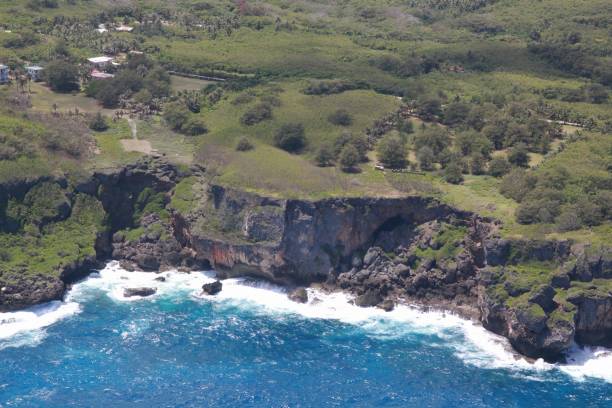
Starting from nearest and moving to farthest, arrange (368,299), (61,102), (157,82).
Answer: (368,299), (61,102), (157,82)

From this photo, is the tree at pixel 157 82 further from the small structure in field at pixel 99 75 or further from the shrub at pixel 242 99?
the shrub at pixel 242 99

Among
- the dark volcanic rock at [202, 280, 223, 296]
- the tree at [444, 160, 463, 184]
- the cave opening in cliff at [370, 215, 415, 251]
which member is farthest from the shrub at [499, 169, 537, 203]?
the dark volcanic rock at [202, 280, 223, 296]

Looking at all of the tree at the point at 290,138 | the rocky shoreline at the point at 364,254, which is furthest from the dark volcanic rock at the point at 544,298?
the tree at the point at 290,138

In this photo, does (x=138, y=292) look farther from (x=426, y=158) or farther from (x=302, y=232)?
(x=426, y=158)


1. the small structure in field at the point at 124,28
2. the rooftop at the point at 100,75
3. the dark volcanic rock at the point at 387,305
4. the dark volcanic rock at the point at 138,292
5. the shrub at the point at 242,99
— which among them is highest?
the small structure in field at the point at 124,28

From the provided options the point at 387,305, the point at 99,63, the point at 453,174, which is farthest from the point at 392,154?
the point at 99,63

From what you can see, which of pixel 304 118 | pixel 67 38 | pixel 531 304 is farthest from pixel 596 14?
pixel 531 304

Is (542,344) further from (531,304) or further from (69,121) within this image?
(69,121)
